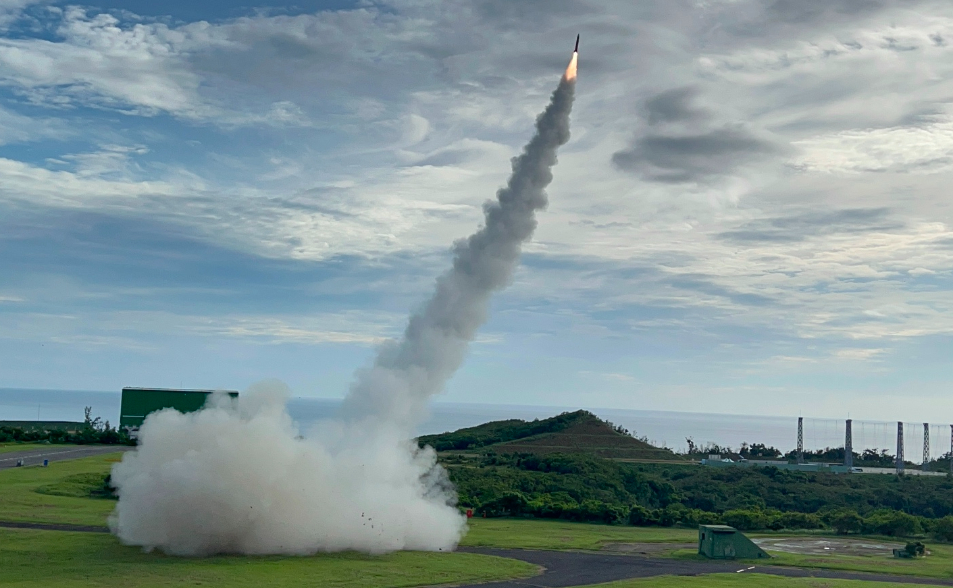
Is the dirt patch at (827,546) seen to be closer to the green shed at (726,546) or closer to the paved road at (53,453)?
the green shed at (726,546)

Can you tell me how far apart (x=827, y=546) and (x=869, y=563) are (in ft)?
27.2

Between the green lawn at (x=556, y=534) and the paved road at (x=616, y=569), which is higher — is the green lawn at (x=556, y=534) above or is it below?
below

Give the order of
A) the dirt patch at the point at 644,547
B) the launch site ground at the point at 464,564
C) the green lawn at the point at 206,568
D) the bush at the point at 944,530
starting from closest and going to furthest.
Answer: the green lawn at the point at 206,568 → the launch site ground at the point at 464,564 → the dirt patch at the point at 644,547 → the bush at the point at 944,530

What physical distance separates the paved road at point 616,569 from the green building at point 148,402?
54.7 m

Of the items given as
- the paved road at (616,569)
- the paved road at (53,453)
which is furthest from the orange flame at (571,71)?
the paved road at (53,453)

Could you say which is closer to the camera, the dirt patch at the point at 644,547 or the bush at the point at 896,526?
the dirt patch at the point at 644,547

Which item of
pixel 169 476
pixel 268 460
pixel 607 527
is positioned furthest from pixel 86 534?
pixel 607 527

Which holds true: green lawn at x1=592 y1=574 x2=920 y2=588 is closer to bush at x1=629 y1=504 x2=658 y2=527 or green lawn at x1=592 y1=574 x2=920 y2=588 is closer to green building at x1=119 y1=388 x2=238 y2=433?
bush at x1=629 y1=504 x2=658 y2=527

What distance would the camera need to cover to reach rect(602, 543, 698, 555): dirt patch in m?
49.1

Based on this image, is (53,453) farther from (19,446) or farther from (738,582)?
(738,582)

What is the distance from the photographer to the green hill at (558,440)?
11694 cm

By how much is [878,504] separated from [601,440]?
145ft

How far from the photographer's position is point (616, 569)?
1662 inches

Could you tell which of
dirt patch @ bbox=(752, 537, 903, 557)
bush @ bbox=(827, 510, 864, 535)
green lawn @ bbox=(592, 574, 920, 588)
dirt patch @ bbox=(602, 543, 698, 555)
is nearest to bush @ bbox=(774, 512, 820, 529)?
bush @ bbox=(827, 510, 864, 535)
